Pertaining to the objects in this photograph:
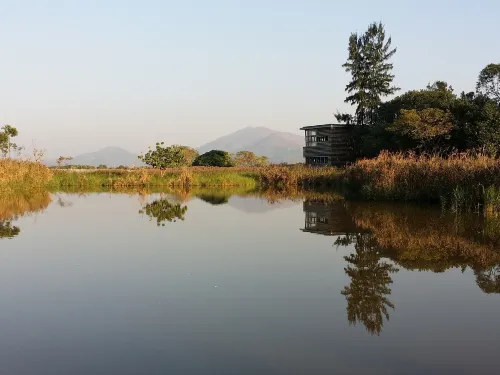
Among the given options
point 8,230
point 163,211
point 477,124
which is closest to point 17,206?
point 163,211

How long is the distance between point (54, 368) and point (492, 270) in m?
7.08

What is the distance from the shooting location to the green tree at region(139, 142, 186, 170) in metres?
40.4

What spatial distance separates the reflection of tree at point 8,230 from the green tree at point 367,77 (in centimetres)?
3632

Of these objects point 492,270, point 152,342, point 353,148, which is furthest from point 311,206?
point 353,148

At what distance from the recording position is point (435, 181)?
18047 millimetres

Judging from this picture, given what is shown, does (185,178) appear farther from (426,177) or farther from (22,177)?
(426,177)

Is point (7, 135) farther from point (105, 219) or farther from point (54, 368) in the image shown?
point (54, 368)

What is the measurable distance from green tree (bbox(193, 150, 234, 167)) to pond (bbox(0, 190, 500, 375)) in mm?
36246

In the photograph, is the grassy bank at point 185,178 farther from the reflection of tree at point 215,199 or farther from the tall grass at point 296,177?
the reflection of tree at point 215,199

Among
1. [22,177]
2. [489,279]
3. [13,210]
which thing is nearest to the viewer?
[489,279]

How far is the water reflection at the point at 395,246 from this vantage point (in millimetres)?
6355

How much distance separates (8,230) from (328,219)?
31.8 feet

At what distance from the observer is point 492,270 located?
304 inches

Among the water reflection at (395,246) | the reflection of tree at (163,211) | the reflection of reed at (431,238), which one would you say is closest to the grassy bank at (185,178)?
the reflection of tree at (163,211)
